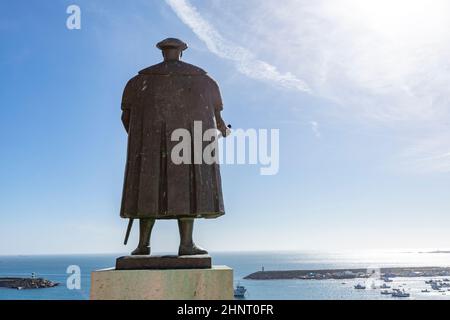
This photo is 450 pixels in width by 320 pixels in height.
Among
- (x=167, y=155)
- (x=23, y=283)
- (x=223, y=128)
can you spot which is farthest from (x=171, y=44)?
(x=23, y=283)

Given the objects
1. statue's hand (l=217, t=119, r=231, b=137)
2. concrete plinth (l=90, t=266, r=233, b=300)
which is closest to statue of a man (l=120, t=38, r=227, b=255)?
statue's hand (l=217, t=119, r=231, b=137)

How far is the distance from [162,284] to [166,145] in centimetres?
165

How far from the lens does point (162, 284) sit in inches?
207

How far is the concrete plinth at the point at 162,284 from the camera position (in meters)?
Result: 5.20

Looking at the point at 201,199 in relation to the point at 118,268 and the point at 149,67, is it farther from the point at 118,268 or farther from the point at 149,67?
the point at 149,67

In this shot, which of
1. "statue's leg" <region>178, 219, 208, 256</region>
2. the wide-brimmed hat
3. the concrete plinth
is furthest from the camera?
the wide-brimmed hat

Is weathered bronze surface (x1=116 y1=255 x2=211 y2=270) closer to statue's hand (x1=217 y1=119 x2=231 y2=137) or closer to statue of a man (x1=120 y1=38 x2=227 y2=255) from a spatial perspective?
statue of a man (x1=120 y1=38 x2=227 y2=255)

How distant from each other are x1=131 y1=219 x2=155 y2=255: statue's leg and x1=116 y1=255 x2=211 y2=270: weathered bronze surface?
13.1 inches

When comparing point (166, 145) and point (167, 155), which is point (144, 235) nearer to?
point (167, 155)

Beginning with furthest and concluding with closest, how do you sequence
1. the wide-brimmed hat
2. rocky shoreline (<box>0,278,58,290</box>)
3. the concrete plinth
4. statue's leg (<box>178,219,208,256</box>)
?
rocky shoreline (<box>0,278,58,290</box>) → the wide-brimmed hat → statue's leg (<box>178,219,208,256</box>) → the concrete plinth

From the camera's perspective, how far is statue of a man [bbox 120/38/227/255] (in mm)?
5855

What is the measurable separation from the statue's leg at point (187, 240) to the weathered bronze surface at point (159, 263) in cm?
30

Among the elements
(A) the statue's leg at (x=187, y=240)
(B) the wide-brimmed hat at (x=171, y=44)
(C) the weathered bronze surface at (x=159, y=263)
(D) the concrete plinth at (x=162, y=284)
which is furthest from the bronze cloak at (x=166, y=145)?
(D) the concrete plinth at (x=162, y=284)

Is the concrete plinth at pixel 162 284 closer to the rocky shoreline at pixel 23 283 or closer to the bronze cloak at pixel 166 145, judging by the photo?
the bronze cloak at pixel 166 145
